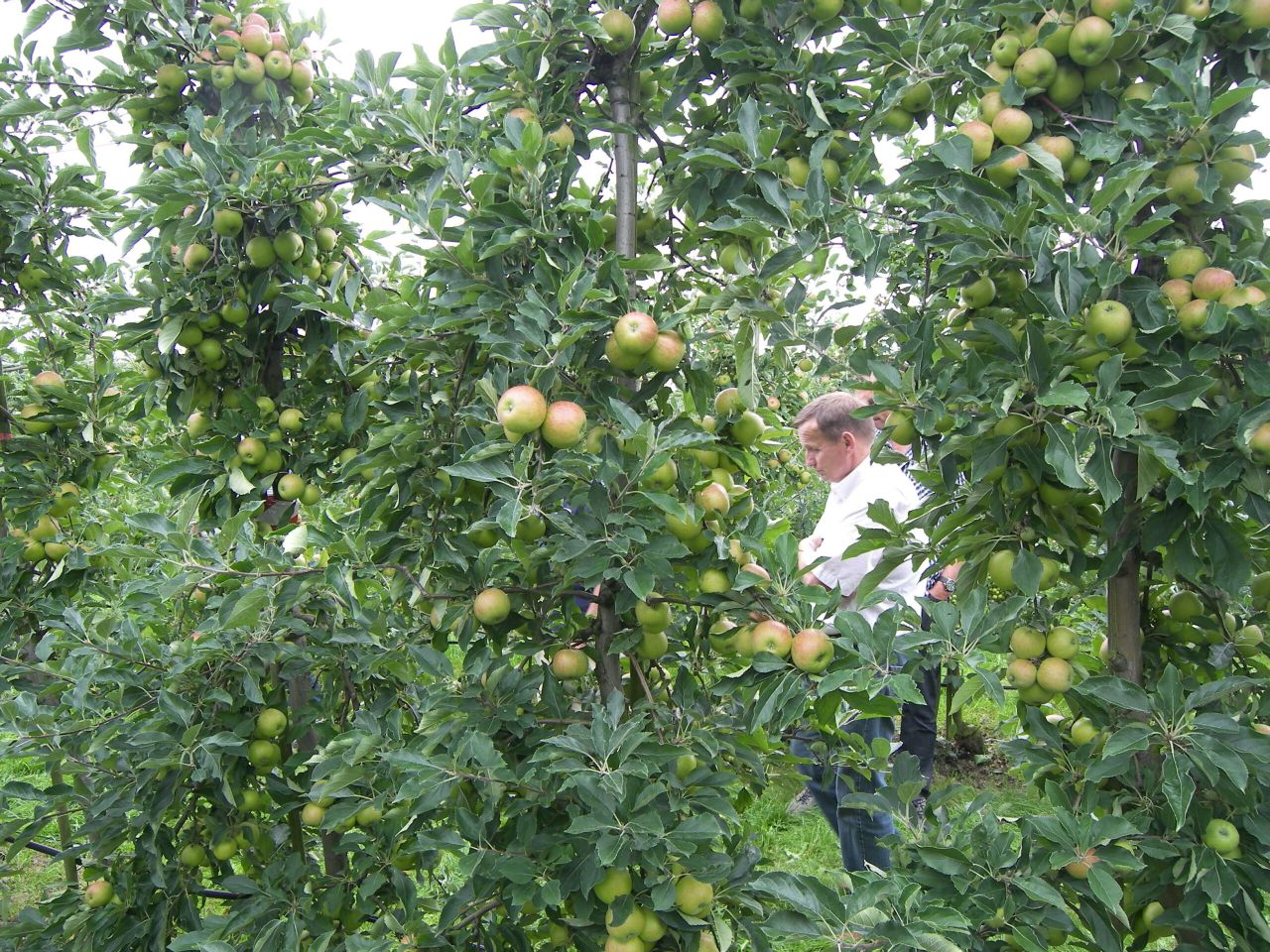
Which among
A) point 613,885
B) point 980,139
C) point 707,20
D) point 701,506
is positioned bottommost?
point 613,885

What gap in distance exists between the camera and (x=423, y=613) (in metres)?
2.08

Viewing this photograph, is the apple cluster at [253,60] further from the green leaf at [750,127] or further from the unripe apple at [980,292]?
the unripe apple at [980,292]

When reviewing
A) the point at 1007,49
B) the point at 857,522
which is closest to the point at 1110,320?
the point at 1007,49

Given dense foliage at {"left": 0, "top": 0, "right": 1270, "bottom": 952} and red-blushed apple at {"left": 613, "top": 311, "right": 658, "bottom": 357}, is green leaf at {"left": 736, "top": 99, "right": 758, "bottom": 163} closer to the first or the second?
dense foliage at {"left": 0, "top": 0, "right": 1270, "bottom": 952}

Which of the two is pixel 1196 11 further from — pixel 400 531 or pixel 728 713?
pixel 400 531

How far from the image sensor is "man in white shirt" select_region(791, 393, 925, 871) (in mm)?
3703

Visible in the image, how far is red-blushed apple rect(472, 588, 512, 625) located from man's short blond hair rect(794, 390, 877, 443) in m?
2.64

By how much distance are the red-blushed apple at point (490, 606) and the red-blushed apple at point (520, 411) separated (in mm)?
326

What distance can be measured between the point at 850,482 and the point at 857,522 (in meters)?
0.17

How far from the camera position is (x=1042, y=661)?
1626 mm

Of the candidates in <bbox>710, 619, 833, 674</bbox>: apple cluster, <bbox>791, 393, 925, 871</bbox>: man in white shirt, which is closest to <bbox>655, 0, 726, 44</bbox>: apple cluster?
<bbox>710, 619, 833, 674</bbox>: apple cluster

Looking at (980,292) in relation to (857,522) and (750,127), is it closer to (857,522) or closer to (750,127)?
(750,127)

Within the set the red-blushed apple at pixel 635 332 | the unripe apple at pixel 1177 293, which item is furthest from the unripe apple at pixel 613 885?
the unripe apple at pixel 1177 293

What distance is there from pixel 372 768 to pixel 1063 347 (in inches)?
55.6
